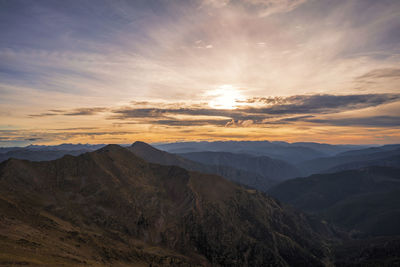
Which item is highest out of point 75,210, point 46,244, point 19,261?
point 19,261

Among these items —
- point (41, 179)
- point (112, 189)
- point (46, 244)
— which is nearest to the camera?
point (46, 244)

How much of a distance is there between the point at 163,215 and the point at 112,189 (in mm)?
48778

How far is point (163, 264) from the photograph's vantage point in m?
130

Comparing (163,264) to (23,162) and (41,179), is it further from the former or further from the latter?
(23,162)

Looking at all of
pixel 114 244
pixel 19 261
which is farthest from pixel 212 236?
pixel 19 261

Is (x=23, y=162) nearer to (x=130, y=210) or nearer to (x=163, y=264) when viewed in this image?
(x=130, y=210)

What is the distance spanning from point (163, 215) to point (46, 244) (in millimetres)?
117597

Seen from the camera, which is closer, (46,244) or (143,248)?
(46,244)

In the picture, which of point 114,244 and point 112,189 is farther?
point 112,189

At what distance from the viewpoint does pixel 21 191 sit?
151625mm

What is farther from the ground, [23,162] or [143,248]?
[23,162]

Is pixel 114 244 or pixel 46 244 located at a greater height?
pixel 46 244

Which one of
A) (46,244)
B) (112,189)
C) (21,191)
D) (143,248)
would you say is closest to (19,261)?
(46,244)

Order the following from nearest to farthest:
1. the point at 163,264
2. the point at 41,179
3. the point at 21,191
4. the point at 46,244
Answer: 1. the point at 46,244
2. the point at 163,264
3. the point at 21,191
4. the point at 41,179
